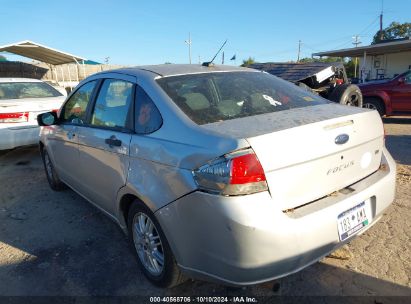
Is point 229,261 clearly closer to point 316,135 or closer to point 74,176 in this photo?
point 316,135

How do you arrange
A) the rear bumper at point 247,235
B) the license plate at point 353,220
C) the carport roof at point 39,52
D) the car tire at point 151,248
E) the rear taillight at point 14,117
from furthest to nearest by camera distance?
the carport roof at point 39,52, the rear taillight at point 14,117, the car tire at point 151,248, the license plate at point 353,220, the rear bumper at point 247,235

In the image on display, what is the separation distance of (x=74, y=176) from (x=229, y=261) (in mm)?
2534

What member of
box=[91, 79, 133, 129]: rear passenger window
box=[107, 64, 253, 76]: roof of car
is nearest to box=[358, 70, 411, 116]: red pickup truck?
box=[107, 64, 253, 76]: roof of car

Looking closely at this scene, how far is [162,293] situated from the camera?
2771 mm

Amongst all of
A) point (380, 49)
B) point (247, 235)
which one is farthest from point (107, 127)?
point (380, 49)

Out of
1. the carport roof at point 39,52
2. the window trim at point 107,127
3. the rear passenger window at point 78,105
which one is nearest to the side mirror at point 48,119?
the rear passenger window at point 78,105

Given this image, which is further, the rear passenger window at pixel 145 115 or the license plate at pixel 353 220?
the rear passenger window at pixel 145 115

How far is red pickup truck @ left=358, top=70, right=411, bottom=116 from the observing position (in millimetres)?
9906

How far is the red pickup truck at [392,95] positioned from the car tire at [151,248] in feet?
29.5

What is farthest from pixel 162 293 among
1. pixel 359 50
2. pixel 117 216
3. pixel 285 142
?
pixel 359 50

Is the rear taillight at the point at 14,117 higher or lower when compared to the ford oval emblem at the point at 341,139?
lower

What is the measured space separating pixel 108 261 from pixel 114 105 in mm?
1360

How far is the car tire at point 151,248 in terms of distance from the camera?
8.47ft

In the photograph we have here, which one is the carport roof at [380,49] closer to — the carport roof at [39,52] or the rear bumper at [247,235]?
the carport roof at [39,52]
